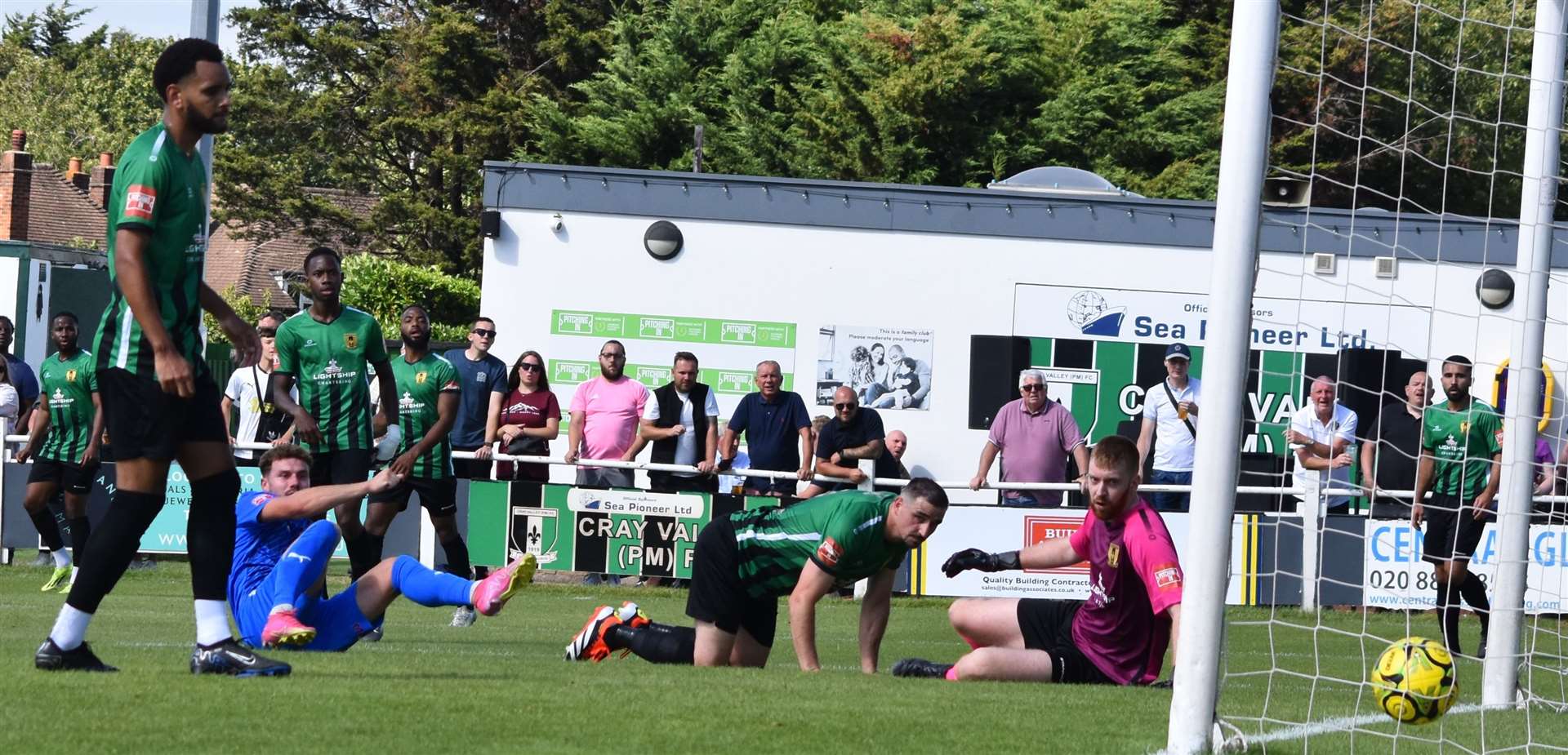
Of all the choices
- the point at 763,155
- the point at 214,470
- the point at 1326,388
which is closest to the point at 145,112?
the point at 763,155

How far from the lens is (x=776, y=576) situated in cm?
883

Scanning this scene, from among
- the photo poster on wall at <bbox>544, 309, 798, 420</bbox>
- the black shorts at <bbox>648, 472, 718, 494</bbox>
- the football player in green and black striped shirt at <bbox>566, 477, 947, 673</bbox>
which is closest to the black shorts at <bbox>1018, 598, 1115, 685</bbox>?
the football player in green and black striped shirt at <bbox>566, 477, 947, 673</bbox>

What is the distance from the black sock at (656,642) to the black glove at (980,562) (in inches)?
53.9

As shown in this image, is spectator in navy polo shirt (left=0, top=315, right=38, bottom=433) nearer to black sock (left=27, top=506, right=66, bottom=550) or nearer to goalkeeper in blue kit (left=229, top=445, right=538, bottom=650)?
black sock (left=27, top=506, right=66, bottom=550)

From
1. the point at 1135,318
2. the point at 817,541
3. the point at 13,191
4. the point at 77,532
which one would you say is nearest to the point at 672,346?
the point at 1135,318

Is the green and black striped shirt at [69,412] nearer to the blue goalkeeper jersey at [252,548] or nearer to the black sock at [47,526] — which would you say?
the black sock at [47,526]

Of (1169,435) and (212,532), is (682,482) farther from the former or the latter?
(212,532)

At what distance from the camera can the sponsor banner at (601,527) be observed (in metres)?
15.8

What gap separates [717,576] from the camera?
349 inches

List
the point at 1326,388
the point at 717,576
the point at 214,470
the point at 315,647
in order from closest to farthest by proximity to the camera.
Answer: the point at 214,470 → the point at 315,647 → the point at 717,576 → the point at 1326,388

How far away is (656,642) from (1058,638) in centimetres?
193

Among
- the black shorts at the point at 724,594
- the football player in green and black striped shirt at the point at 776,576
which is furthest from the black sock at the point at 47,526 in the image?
the black shorts at the point at 724,594

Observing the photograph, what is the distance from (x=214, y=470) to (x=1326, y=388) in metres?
11.6

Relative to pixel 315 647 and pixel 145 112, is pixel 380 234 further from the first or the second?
pixel 315 647
